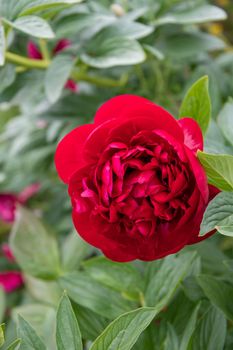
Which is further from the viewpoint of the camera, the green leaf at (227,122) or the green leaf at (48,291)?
the green leaf at (48,291)

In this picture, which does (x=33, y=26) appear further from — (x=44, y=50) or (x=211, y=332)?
(x=211, y=332)

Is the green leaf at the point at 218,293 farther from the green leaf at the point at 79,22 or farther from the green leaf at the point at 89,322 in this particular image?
the green leaf at the point at 79,22

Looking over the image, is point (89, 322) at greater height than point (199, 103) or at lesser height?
lesser

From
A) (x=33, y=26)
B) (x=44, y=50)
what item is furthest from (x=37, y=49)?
(x=33, y=26)

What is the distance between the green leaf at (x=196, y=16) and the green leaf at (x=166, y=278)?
372 mm

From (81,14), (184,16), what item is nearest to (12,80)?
(81,14)

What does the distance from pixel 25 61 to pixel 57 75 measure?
0.07 m

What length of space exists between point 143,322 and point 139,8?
1.85 feet

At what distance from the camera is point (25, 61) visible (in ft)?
2.80

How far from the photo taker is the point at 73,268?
2.78 feet

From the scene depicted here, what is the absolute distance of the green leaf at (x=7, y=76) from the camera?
2.69 ft

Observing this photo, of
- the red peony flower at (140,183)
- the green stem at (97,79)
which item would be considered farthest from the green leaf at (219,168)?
the green stem at (97,79)

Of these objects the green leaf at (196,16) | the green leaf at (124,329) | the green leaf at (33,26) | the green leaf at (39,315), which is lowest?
the green leaf at (39,315)

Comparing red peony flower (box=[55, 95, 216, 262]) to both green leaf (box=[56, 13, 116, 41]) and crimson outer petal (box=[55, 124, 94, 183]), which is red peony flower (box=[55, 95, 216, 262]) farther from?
green leaf (box=[56, 13, 116, 41])
